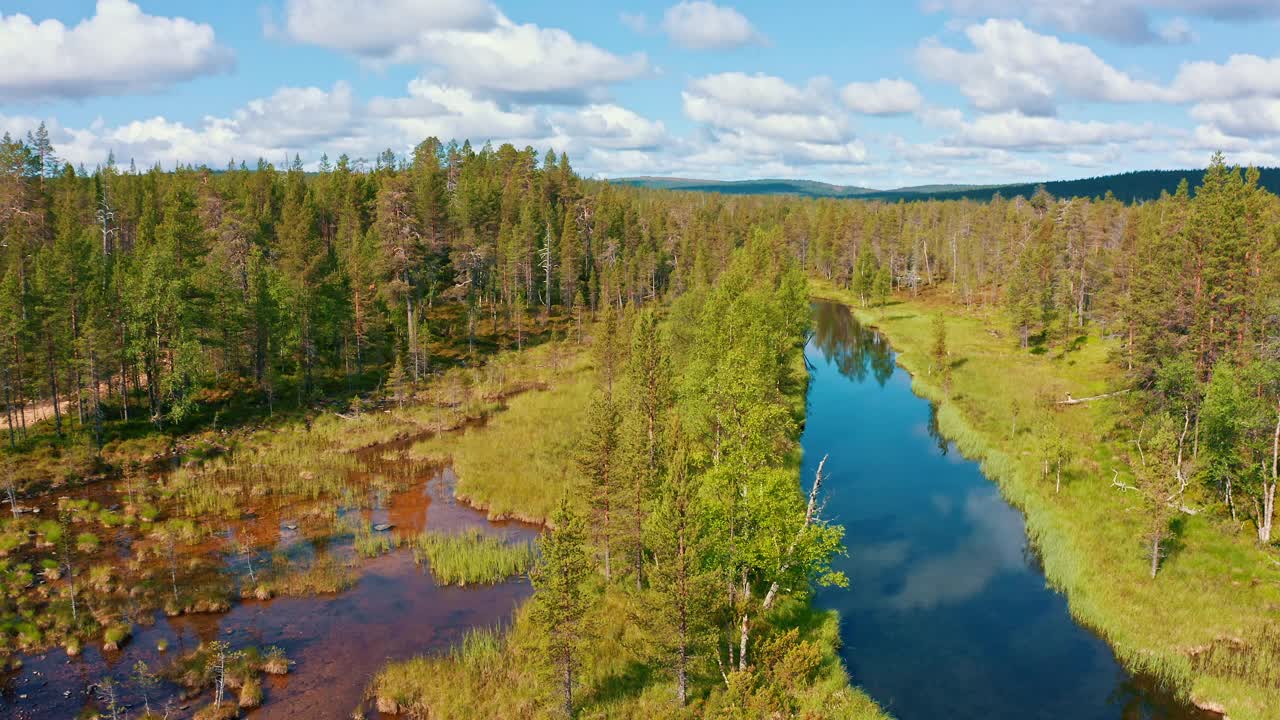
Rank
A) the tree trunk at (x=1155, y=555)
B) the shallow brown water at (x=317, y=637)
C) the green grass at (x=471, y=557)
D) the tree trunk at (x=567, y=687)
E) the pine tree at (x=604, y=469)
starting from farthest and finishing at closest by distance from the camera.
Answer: the green grass at (x=471, y=557)
the tree trunk at (x=1155, y=555)
the pine tree at (x=604, y=469)
the shallow brown water at (x=317, y=637)
the tree trunk at (x=567, y=687)

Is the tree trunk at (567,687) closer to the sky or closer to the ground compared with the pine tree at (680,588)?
closer to the ground

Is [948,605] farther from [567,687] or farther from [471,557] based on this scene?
[471,557]

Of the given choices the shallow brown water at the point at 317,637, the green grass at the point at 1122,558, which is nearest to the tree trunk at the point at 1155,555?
the green grass at the point at 1122,558

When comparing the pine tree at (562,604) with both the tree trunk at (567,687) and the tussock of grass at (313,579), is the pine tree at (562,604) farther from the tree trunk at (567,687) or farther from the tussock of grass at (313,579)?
the tussock of grass at (313,579)

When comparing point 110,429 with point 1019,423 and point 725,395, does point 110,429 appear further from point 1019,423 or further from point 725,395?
point 1019,423

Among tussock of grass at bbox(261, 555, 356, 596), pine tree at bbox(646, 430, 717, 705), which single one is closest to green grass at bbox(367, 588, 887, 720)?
pine tree at bbox(646, 430, 717, 705)

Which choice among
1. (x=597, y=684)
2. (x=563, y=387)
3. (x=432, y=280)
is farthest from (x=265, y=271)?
(x=597, y=684)
